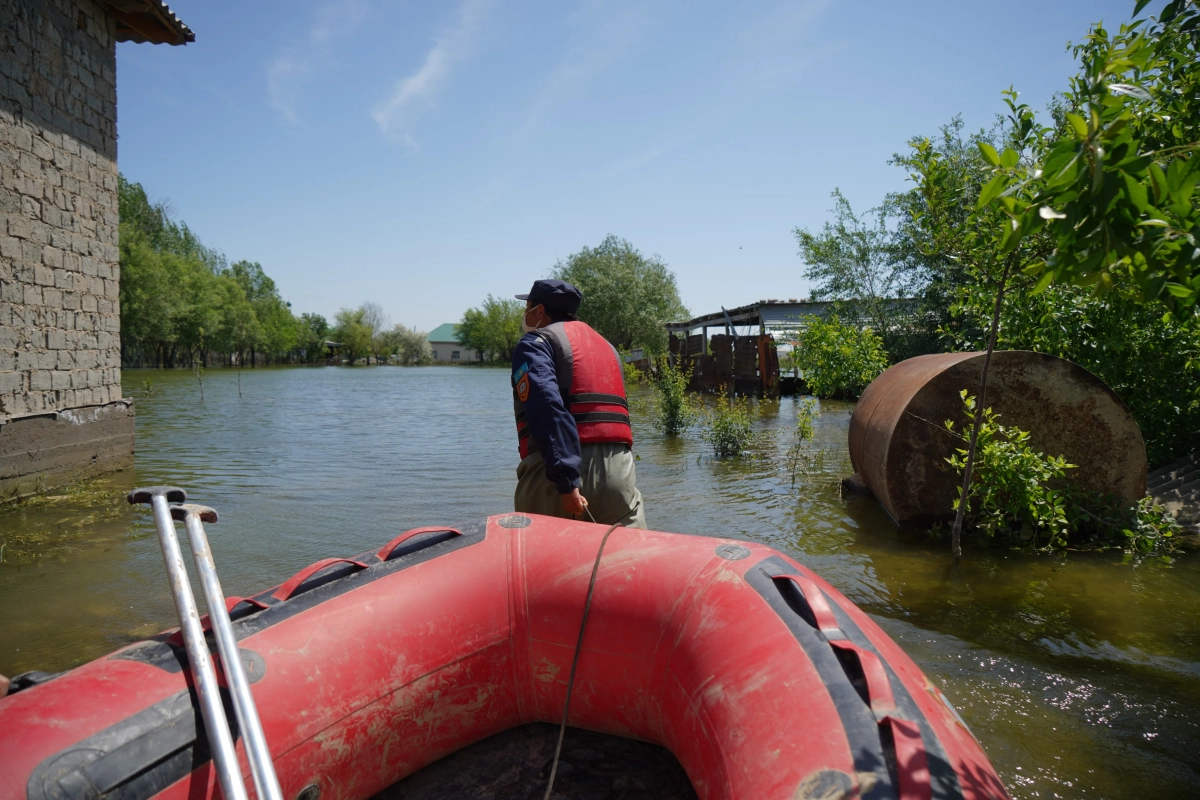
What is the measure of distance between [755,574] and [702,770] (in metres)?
0.64

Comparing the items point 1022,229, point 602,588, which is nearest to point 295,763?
point 602,588

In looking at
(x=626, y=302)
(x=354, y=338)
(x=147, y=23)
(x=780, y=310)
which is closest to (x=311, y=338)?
(x=354, y=338)

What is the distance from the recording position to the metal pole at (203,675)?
5.54 ft

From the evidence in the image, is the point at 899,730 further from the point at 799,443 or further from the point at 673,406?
the point at 673,406

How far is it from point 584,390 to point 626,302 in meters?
40.9

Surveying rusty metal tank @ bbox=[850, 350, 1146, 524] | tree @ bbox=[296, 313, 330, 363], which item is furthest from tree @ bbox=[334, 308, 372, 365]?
rusty metal tank @ bbox=[850, 350, 1146, 524]

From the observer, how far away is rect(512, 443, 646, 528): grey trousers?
11.3 ft

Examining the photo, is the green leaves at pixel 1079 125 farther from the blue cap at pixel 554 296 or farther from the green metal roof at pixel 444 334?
the green metal roof at pixel 444 334

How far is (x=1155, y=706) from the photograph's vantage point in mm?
3127

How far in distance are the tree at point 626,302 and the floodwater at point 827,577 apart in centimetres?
Result: 3316

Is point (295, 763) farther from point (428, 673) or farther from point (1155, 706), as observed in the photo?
point (1155, 706)

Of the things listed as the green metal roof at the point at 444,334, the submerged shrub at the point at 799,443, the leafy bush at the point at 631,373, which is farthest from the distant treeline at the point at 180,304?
the green metal roof at the point at 444,334

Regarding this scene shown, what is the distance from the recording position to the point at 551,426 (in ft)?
10.7

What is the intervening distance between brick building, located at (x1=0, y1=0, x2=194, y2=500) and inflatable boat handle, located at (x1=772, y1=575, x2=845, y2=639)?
8185 millimetres
